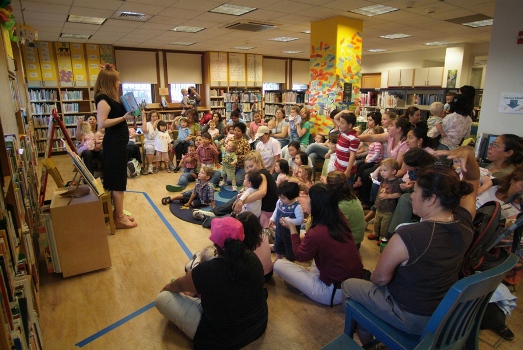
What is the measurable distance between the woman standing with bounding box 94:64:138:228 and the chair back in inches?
127

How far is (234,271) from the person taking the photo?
71.1 inches

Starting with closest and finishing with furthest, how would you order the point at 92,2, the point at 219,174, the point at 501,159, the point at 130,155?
1. the point at 501,159
2. the point at 92,2
3. the point at 219,174
4. the point at 130,155

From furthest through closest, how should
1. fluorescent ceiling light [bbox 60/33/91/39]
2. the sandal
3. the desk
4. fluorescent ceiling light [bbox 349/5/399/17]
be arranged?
fluorescent ceiling light [bbox 60/33/91/39], fluorescent ceiling light [bbox 349/5/399/17], the sandal, the desk

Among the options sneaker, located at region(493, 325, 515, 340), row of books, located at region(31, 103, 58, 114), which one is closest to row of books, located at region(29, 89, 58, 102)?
row of books, located at region(31, 103, 58, 114)

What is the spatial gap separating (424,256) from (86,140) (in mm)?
5723

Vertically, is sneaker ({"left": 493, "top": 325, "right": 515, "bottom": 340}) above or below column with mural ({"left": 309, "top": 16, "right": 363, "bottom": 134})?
below

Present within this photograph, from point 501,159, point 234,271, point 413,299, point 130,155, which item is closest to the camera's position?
point 413,299

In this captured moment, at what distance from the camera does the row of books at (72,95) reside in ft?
31.0

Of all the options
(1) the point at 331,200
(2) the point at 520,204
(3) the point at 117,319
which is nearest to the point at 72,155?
(3) the point at 117,319

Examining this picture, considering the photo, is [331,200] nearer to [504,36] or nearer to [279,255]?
[279,255]

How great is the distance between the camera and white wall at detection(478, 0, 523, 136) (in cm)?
416

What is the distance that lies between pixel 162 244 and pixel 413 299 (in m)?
2.70

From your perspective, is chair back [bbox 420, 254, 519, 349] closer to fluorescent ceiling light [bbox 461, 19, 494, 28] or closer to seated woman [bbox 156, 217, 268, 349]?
seated woman [bbox 156, 217, 268, 349]

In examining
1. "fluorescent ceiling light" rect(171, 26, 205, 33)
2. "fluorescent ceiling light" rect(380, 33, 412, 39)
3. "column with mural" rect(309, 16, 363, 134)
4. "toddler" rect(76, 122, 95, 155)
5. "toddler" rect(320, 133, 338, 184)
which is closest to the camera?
"toddler" rect(320, 133, 338, 184)
